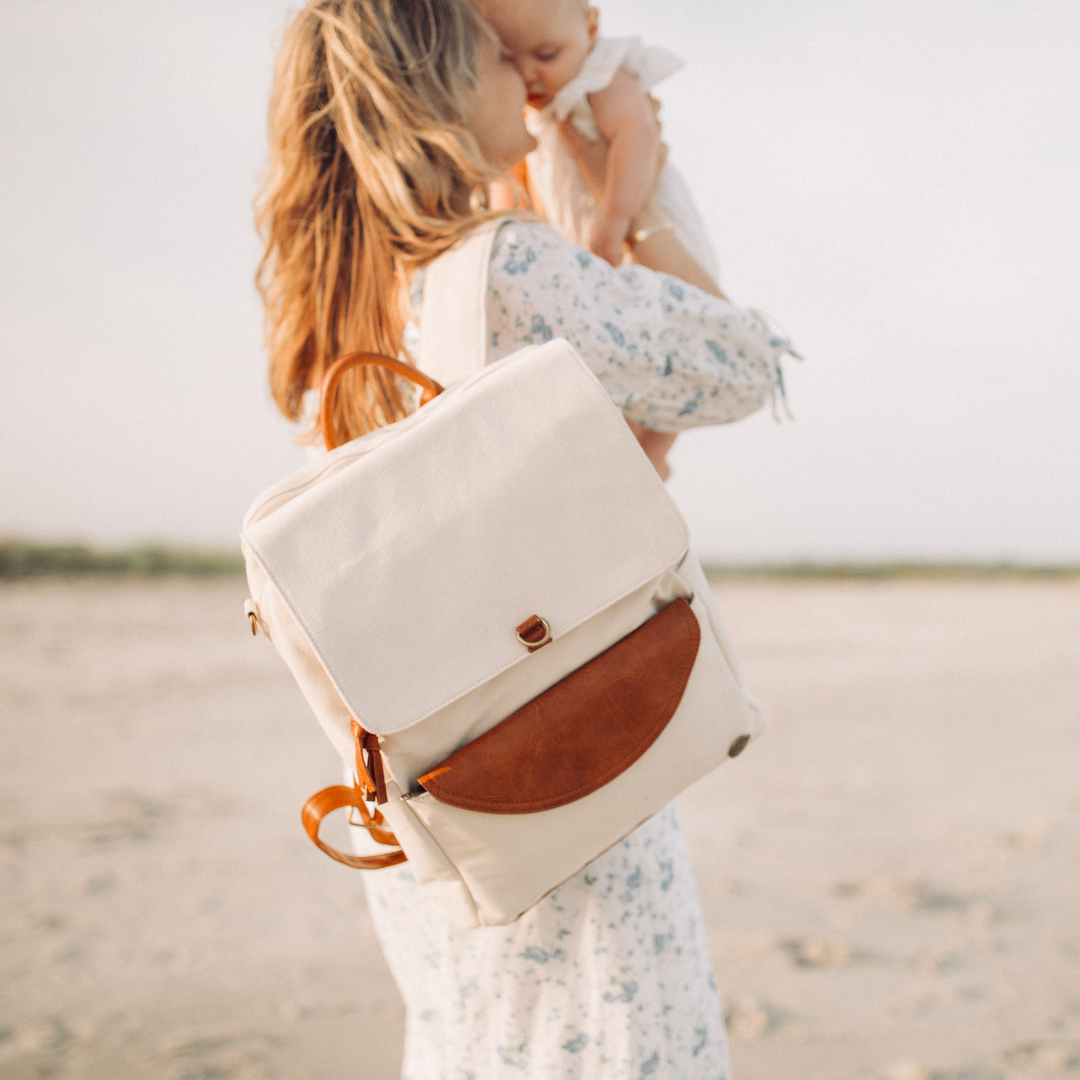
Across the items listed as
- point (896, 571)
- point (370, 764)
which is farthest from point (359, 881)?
point (896, 571)

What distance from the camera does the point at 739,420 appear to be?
4.41 ft

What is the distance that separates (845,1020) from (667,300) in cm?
210

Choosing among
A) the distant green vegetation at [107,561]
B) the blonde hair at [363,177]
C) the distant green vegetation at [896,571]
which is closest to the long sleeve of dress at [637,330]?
the blonde hair at [363,177]

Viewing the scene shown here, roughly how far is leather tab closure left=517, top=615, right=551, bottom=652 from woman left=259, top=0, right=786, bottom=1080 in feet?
1.24

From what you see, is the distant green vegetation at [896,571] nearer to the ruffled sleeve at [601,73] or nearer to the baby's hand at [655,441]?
the ruffled sleeve at [601,73]

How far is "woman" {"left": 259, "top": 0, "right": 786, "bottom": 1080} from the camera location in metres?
1.10

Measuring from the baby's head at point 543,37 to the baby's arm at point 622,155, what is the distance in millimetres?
90

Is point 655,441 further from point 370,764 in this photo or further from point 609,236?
point 370,764

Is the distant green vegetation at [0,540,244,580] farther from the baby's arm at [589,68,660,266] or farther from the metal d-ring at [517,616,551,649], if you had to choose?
the metal d-ring at [517,616,551,649]

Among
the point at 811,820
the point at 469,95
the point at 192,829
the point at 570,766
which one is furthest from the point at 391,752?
the point at 811,820

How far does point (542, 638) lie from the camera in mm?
941

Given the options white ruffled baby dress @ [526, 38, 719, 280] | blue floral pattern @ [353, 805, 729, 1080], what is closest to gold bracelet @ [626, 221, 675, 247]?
white ruffled baby dress @ [526, 38, 719, 280]

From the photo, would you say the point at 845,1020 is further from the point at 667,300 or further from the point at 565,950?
the point at 667,300

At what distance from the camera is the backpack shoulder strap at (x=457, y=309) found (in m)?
1.06
